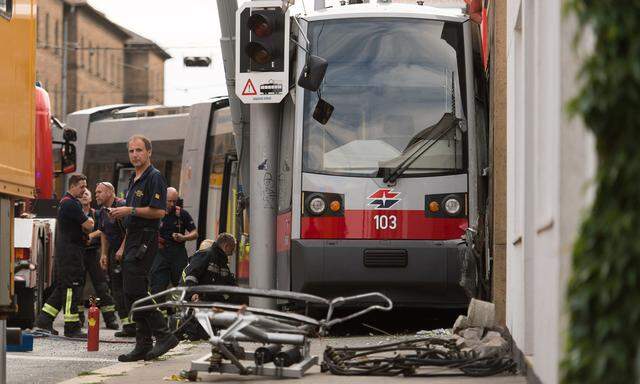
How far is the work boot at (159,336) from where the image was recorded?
11.4m

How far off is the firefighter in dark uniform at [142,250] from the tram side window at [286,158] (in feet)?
11.2

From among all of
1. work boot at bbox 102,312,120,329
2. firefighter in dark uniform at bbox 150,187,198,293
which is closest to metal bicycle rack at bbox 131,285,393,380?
work boot at bbox 102,312,120,329

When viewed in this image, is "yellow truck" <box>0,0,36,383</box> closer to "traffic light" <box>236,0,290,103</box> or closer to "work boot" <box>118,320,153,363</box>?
"work boot" <box>118,320,153,363</box>

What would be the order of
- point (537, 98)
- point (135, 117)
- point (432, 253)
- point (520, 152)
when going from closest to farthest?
1. point (537, 98)
2. point (520, 152)
3. point (432, 253)
4. point (135, 117)

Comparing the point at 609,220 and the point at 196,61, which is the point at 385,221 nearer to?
the point at 609,220

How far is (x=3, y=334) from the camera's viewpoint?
8.82 m

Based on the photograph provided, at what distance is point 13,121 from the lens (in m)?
9.18

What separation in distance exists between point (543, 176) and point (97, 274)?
10.9 m

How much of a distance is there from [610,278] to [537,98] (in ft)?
12.5

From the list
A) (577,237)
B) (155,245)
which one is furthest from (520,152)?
(577,237)

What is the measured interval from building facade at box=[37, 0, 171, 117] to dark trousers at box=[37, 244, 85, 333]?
5442 cm

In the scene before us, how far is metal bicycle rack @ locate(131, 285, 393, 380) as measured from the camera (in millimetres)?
9008

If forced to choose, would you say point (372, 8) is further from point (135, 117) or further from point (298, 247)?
point (135, 117)

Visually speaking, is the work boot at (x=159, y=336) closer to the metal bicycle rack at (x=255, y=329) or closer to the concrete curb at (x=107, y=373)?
the concrete curb at (x=107, y=373)
